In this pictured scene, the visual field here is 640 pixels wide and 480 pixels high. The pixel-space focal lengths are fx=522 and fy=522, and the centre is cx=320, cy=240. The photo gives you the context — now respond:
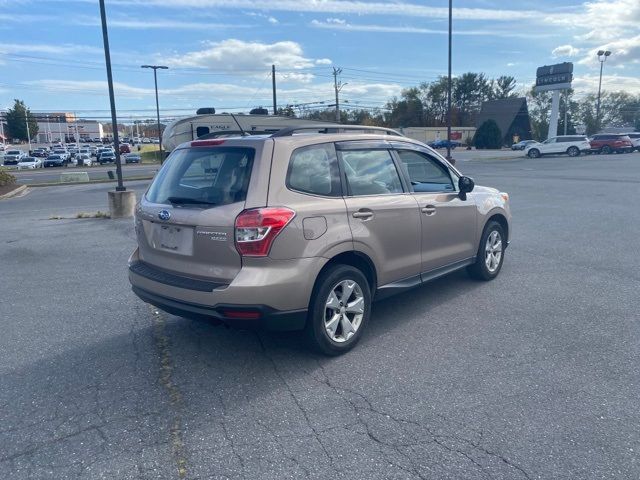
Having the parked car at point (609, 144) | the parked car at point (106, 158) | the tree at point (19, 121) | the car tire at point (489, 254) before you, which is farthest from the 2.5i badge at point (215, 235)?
the tree at point (19, 121)

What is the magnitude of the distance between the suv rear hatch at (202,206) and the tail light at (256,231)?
5cm

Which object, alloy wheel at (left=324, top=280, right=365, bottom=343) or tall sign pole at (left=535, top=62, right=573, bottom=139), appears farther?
tall sign pole at (left=535, top=62, right=573, bottom=139)

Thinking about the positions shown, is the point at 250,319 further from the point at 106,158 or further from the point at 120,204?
the point at 106,158

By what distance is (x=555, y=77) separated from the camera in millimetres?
58156

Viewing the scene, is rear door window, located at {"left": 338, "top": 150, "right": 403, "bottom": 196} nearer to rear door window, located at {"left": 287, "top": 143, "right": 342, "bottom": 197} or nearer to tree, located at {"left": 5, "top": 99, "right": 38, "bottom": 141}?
rear door window, located at {"left": 287, "top": 143, "right": 342, "bottom": 197}

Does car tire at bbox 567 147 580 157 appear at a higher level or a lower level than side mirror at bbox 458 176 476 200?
lower

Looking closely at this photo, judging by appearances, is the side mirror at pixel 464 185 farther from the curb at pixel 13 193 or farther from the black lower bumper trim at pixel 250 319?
the curb at pixel 13 193

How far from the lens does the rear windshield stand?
12.7ft

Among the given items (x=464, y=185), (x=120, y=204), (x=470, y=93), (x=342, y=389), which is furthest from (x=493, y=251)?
(x=470, y=93)

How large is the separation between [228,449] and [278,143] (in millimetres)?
2175

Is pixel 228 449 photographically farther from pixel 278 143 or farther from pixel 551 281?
pixel 551 281

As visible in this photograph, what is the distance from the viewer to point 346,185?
4.34 metres

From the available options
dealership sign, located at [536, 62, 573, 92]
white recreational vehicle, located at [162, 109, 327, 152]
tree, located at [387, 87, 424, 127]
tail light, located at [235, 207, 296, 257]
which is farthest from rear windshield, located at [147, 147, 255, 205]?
tree, located at [387, 87, 424, 127]

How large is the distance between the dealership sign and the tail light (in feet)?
202
